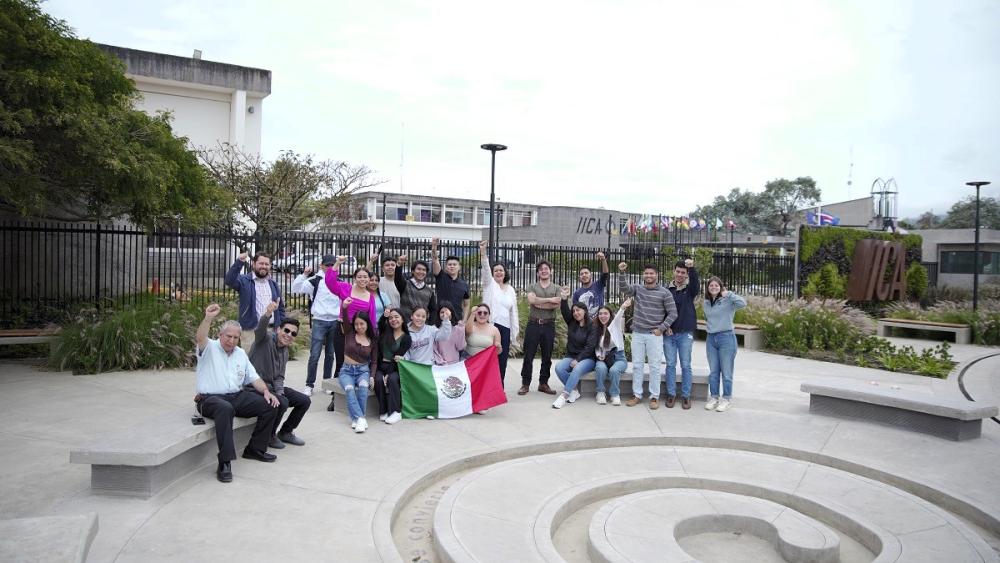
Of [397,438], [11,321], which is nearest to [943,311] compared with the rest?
[397,438]

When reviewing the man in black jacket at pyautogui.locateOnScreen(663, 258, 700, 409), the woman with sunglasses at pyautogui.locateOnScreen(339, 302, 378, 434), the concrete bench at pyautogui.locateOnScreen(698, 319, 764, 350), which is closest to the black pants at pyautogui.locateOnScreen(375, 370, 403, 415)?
the woman with sunglasses at pyautogui.locateOnScreen(339, 302, 378, 434)

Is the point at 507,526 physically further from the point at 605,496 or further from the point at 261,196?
the point at 261,196

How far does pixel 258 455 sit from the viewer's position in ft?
19.0

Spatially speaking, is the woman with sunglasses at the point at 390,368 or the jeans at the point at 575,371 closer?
the woman with sunglasses at the point at 390,368

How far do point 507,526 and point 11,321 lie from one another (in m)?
11.4

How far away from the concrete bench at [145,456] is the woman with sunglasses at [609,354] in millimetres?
4681

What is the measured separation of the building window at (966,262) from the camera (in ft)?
110

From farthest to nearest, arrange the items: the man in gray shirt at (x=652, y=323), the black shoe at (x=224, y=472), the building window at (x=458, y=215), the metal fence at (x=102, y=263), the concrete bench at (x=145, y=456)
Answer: the building window at (x=458, y=215), the metal fence at (x=102, y=263), the man in gray shirt at (x=652, y=323), the black shoe at (x=224, y=472), the concrete bench at (x=145, y=456)

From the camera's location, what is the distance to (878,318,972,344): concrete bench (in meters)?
16.4

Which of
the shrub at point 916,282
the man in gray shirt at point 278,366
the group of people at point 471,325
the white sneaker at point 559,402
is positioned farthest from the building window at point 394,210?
the man in gray shirt at point 278,366

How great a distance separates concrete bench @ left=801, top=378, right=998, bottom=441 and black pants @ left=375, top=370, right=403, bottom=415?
5.00 m

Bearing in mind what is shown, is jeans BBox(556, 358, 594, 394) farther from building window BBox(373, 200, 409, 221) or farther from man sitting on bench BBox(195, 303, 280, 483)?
building window BBox(373, 200, 409, 221)

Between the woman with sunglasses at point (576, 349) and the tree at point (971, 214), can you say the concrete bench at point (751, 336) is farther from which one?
the tree at point (971, 214)

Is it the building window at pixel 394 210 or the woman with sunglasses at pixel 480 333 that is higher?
the building window at pixel 394 210
